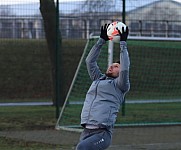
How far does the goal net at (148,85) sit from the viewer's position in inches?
588

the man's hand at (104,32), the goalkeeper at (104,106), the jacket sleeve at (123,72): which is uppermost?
the man's hand at (104,32)

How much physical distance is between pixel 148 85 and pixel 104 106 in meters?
9.87

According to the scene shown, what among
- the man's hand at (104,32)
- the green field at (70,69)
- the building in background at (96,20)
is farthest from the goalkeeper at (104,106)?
the building in background at (96,20)

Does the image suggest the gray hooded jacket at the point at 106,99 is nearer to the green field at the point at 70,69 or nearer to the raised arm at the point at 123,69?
the raised arm at the point at 123,69

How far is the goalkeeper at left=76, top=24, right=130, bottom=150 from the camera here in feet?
22.1

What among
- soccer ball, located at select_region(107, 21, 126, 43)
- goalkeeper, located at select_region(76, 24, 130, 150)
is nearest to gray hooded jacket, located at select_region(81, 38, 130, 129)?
goalkeeper, located at select_region(76, 24, 130, 150)

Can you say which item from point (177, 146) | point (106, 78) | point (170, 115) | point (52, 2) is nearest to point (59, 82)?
point (52, 2)

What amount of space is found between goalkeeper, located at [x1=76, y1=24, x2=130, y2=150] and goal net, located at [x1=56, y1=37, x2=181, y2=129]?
761cm

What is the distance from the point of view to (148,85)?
16.6m

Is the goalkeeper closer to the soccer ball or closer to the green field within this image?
the soccer ball

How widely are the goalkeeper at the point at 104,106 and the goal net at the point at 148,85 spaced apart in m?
7.61

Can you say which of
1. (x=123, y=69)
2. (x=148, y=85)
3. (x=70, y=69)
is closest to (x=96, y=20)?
(x=70, y=69)

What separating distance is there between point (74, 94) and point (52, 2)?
2664mm

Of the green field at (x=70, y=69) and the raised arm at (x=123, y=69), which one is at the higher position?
the raised arm at (x=123, y=69)
